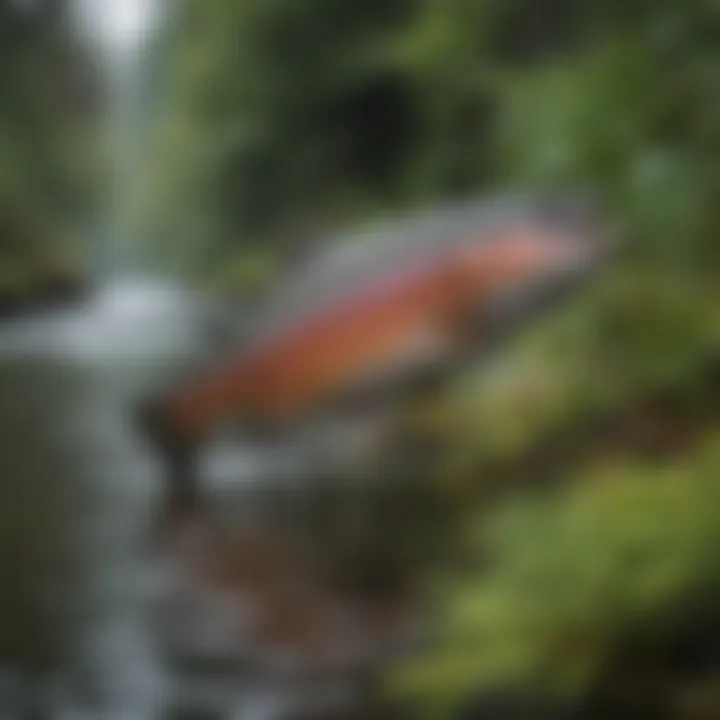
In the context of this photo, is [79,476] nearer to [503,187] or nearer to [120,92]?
[120,92]

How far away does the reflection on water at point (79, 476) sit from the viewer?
1654mm

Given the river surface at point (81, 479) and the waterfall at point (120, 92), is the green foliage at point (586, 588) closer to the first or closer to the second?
the river surface at point (81, 479)

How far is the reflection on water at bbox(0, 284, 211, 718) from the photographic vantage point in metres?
1.65

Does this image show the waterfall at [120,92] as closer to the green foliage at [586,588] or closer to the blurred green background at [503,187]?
the blurred green background at [503,187]

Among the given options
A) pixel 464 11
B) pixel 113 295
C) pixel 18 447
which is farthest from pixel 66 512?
Result: pixel 464 11

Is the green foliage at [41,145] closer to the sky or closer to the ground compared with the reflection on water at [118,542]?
closer to the sky

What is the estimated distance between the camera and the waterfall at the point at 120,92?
168 centimetres

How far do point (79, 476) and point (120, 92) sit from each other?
0.37 meters

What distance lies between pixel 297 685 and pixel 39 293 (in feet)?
1.47

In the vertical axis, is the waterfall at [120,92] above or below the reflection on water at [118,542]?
above

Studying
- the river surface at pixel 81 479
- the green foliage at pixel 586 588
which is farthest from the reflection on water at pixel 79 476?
the green foliage at pixel 586 588

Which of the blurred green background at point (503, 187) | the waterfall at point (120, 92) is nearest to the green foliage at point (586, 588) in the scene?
the blurred green background at point (503, 187)

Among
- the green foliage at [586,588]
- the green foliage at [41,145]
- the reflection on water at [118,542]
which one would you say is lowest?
the green foliage at [586,588]

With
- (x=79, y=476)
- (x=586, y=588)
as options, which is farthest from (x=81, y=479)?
(x=586, y=588)
